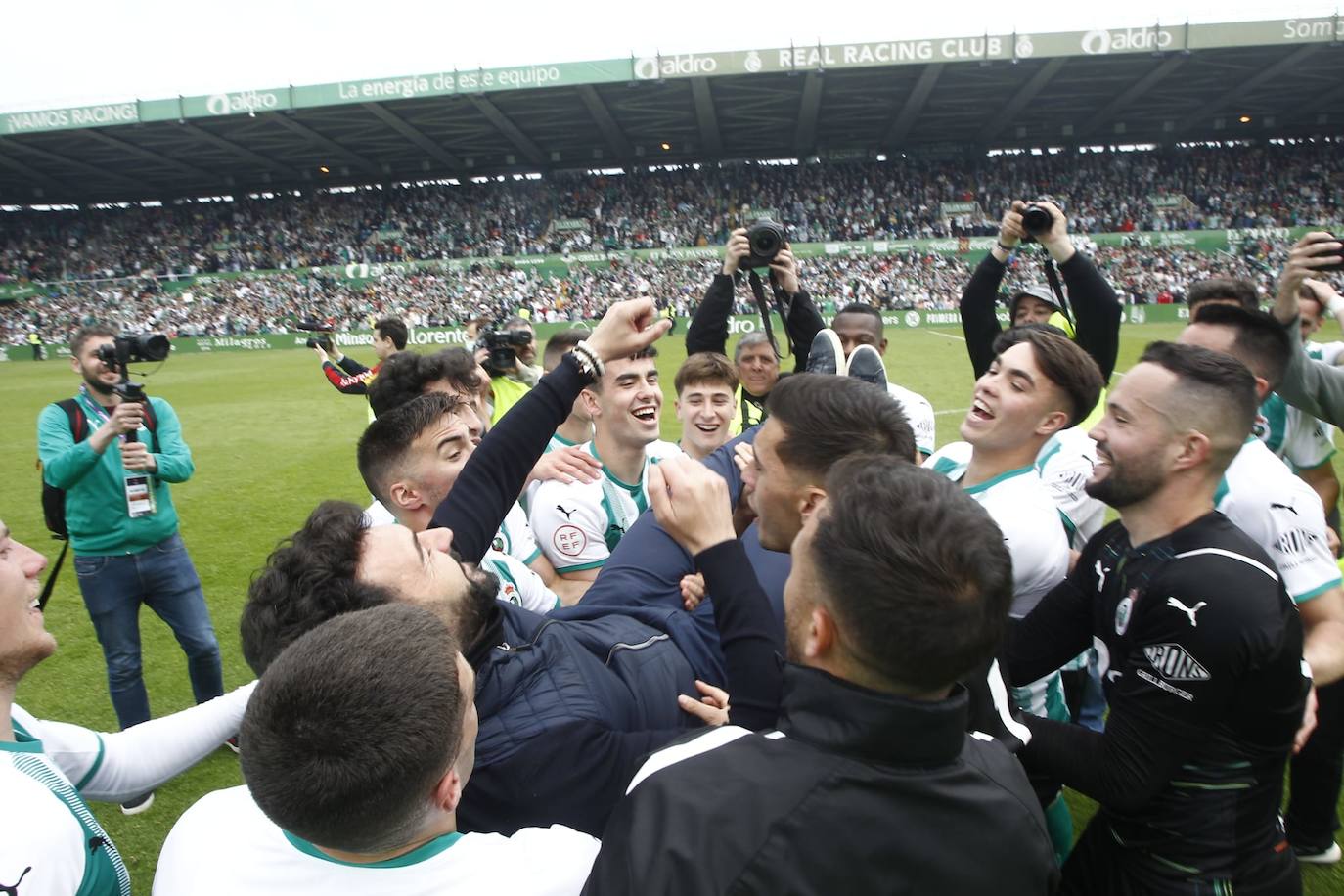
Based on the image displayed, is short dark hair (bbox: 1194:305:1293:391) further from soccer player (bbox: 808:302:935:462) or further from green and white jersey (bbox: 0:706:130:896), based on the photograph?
green and white jersey (bbox: 0:706:130:896)

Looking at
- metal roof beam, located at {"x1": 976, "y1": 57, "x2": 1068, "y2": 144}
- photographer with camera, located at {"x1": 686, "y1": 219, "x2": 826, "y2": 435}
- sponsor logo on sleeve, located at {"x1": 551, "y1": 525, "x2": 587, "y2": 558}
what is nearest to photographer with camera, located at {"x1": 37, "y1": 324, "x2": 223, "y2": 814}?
sponsor logo on sleeve, located at {"x1": 551, "y1": 525, "x2": 587, "y2": 558}

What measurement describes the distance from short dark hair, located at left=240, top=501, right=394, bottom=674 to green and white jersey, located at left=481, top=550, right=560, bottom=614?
1.32 m

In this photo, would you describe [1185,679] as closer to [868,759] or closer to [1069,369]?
[868,759]

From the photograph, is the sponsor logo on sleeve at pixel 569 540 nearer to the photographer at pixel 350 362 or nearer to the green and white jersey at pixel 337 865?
the green and white jersey at pixel 337 865

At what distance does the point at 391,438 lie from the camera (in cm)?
309

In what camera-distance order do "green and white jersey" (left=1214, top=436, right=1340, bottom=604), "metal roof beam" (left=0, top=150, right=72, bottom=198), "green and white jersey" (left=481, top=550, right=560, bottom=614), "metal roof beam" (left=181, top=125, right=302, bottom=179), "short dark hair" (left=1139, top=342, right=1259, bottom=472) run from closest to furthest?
"short dark hair" (left=1139, top=342, right=1259, bottom=472) → "green and white jersey" (left=1214, top=436, right=1340, bottom=604) → "green and white jersey" (left=481, top=550, right=560, bottom=614) → "metal roof beam" (left=181, top=125, right=302, bottom=179) → "metal roof beam" (left=0, top=150, right=72, bottom=198)

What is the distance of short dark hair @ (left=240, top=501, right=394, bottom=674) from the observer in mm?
1687

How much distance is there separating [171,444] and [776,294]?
365cm

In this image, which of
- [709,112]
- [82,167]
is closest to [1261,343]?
[709,112]

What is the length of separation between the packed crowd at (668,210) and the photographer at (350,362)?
110ft

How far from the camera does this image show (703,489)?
1.79 m

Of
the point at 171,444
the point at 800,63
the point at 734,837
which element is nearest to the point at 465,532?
the point at 734,837

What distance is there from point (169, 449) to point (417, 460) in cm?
253

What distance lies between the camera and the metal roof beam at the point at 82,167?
37500 mm
